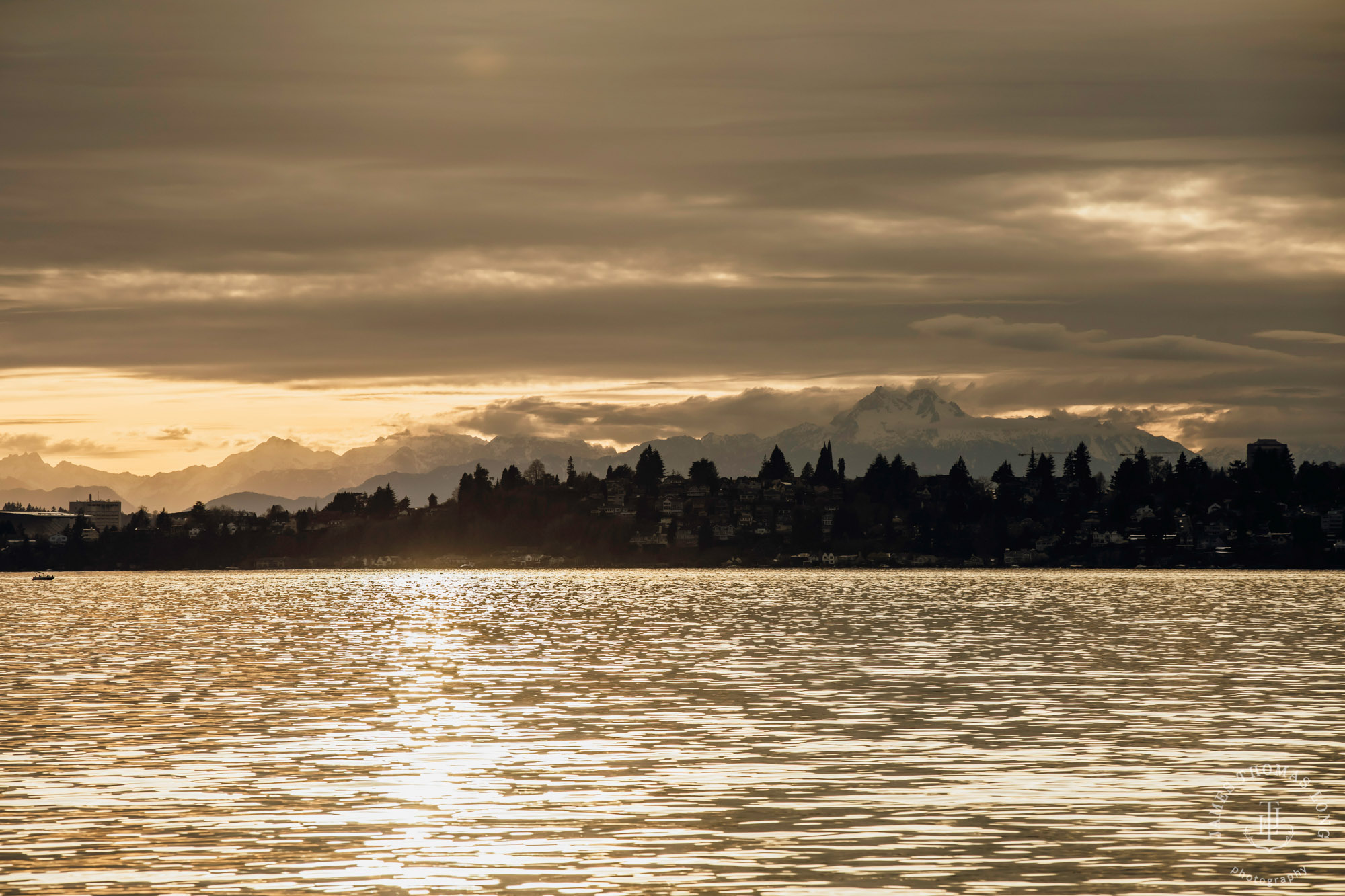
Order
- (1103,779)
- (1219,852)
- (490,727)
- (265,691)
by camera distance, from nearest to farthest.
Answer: (1219,852)
(1103,779)
(490,727)
(265,691)

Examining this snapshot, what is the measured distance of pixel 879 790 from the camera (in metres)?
41.3

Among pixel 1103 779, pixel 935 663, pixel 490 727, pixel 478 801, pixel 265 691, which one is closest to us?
pixel 478 801

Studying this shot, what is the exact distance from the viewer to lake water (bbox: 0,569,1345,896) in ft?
105

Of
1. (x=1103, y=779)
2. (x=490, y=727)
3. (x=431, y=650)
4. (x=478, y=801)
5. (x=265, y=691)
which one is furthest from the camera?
(x=431, y=650)

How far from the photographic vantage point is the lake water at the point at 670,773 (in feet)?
105

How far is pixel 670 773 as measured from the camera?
147 ft

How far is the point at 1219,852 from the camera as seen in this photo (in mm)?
33719

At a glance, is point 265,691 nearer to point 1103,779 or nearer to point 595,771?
point 595,771


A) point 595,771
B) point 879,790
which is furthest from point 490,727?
point 879,790

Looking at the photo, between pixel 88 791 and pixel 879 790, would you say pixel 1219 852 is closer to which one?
pixel 879 790

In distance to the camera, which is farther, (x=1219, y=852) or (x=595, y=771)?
(x=595, y=771)

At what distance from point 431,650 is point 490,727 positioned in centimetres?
4840

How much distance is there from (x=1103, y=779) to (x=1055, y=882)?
1352 cm

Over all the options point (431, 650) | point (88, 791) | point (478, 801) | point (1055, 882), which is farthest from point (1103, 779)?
point (431, 650)
